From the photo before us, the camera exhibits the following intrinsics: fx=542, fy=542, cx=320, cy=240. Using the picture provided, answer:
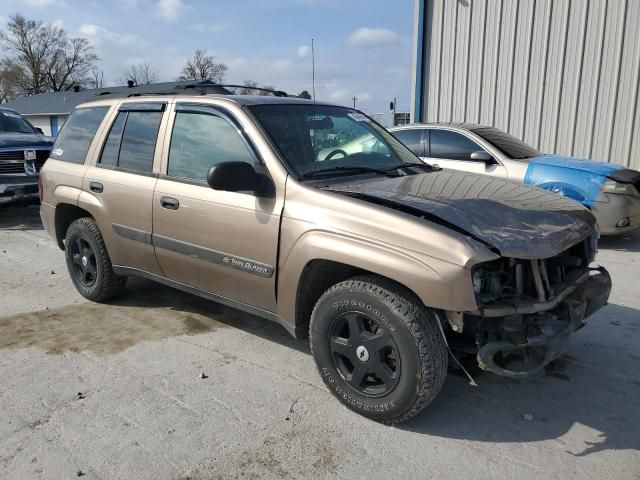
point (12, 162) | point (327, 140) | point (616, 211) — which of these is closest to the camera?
point (327, 140)

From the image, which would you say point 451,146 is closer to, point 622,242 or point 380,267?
point 622,242

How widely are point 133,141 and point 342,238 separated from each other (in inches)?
92.3

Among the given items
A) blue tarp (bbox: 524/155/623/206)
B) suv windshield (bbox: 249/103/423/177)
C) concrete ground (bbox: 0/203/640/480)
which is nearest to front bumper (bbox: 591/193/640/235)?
blue tarp (bbox: 524/155/623/206)

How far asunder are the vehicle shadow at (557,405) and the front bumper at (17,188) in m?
8.37

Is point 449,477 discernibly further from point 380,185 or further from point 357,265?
point 380,185

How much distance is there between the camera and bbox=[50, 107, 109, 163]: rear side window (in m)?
4.96

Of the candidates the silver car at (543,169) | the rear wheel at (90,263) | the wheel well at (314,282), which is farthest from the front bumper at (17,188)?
the wheel well at (314,282)

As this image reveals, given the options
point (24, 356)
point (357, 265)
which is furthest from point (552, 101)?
point (24, 356)

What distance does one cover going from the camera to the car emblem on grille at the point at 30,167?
954 centimetres

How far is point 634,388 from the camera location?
3.51m

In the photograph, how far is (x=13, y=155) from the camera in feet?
30.8

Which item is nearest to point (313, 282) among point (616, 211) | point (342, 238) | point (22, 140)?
point (342, 238)

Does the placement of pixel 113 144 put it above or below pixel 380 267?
above

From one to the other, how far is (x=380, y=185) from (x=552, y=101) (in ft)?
30.5
